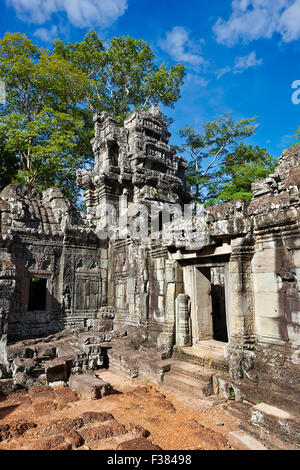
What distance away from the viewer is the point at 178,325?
7.05 metres

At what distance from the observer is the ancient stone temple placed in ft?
15.6

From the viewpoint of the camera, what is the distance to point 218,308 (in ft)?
33.5

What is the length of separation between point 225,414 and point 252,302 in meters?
1.86

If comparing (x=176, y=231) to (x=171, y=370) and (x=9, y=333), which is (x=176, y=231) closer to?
(x=171, y=370)

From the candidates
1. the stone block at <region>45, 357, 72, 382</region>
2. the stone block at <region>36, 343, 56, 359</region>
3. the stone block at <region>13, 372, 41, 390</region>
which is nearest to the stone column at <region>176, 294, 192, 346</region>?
the stone block at <region>45, 357, 72, 382</region>

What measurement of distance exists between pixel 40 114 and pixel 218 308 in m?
15.5

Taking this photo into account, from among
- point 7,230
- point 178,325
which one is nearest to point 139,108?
point 7,230

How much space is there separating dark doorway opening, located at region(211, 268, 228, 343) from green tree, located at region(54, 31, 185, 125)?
16.1 m

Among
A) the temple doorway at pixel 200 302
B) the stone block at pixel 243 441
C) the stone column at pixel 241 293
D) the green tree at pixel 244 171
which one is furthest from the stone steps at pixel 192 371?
the green tree at pixel 244 171

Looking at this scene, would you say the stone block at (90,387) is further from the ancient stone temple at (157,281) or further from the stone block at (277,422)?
the stone block at (277,422)

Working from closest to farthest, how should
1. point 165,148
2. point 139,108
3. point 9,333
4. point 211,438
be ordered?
point 211,438, point 9,333, point 165,148, point 139,108

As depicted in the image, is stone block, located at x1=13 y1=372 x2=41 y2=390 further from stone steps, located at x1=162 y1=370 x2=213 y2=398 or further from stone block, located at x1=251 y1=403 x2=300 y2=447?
stone block, located at x1=251 y1=403 x2=300 y2=447

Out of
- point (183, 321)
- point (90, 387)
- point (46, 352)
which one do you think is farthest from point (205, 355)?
point (46, 352)

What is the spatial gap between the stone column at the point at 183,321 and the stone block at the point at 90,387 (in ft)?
6.28
